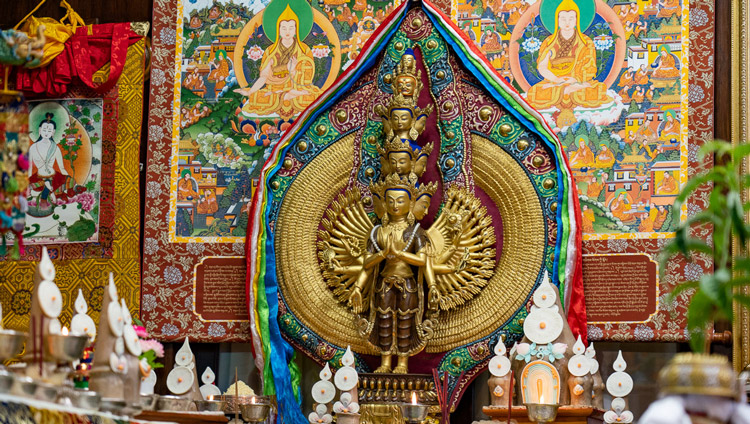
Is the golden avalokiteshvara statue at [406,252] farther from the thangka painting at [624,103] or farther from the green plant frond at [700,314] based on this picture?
the green plant frond at [700,314]

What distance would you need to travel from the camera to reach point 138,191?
8.23 metres

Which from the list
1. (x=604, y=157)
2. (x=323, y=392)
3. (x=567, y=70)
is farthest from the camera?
(x=567, y=70)

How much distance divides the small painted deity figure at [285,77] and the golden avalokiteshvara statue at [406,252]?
888mm

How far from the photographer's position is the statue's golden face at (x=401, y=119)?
729cm

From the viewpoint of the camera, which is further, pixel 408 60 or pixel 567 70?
pixel 567 70

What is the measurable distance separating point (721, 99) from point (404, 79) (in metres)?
2.06

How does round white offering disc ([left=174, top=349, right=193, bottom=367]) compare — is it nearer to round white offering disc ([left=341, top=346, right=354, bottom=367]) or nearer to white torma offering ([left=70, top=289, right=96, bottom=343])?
round white offering disc ([left=341, top=346, right=354, bottom=367])

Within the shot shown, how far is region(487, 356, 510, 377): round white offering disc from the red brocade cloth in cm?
355

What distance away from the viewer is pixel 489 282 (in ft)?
23.9

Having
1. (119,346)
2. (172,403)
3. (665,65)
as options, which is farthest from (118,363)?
(665,65)

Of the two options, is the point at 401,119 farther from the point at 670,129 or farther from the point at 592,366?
the point at 592,366

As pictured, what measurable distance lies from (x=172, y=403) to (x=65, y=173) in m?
3.05

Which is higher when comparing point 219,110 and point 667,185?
point 219,110

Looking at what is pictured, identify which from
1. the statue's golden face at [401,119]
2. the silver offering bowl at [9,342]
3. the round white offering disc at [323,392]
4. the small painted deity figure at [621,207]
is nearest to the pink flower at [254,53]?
the statue's golden face at [401,119]
